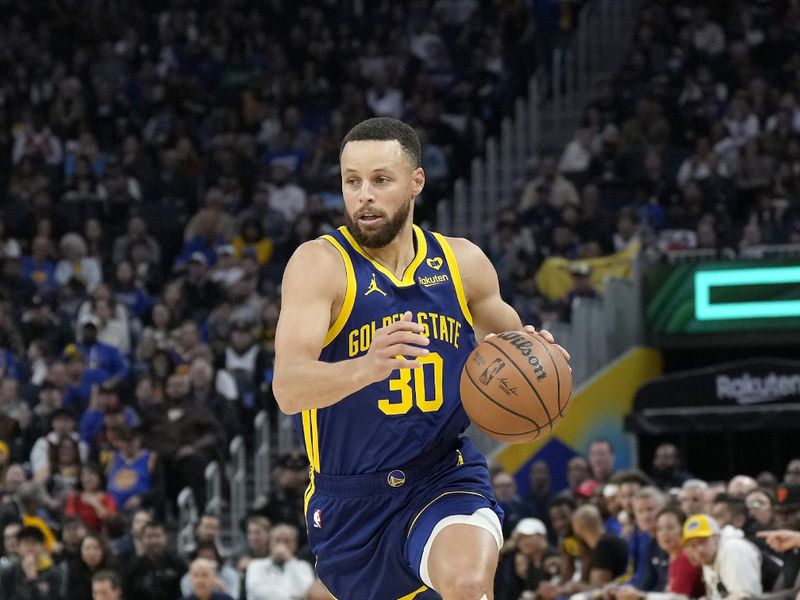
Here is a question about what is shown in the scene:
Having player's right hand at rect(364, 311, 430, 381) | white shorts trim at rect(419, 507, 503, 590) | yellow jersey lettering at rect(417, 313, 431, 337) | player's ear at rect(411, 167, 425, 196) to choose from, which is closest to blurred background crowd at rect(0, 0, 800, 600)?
white shorts trim at rect(419, 507, 503, 590)

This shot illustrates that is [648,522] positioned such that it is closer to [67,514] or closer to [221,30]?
[67,514]

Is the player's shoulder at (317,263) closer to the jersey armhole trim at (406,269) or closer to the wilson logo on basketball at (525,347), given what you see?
the jersey armhole trim at (406,269)

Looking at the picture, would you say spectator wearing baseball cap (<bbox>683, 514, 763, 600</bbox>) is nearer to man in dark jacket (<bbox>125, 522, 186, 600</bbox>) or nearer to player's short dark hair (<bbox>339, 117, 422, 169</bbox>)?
man in dark jacket (<bbox>125, 522, 186, 600</bbox>)

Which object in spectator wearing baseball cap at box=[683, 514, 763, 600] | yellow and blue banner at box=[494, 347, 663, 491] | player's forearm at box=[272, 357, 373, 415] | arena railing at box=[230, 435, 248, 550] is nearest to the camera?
player's forearm at box=[272, 357, 373, 415]

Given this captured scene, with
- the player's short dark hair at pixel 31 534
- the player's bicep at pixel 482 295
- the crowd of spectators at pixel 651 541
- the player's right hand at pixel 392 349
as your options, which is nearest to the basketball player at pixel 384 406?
the player's bicep at pixel 482 295

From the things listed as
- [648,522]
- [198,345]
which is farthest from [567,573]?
[198,345]

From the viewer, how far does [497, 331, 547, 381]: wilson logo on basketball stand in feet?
20.5

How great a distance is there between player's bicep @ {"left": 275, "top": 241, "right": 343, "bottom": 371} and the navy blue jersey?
0.36 ft

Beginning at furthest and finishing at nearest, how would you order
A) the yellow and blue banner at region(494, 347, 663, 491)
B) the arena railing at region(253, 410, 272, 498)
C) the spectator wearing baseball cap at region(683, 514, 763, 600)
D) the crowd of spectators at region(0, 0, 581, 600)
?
the yellow and blue banner at region(494, 347, 663, 491)
the arena railing at region(253, 410, 272, 498)
the crowd of spectators at region(0, 0, 581, 600)
the spectator wearing baseball cap at region(683, 514, 763, 600)

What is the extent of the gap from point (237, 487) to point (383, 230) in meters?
10.4

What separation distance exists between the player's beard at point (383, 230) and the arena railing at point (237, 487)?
10.1m

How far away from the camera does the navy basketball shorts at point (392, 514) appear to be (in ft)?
20.7

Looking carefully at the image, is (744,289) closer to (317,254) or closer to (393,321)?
(393,321)

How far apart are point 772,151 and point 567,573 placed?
8.38 m
